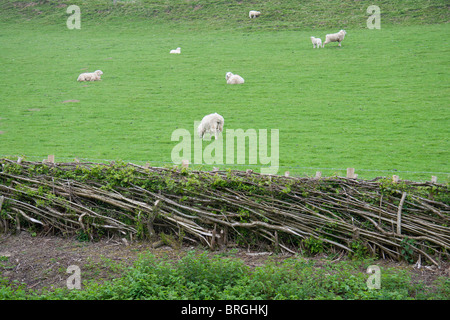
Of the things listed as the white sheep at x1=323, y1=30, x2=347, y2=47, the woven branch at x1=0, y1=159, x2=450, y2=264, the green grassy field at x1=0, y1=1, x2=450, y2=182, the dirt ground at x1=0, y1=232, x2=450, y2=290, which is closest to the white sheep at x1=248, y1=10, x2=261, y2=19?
the green grassy field at x1=0, y1=1, x2=450, y2=182

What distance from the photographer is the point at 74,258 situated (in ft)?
24.0

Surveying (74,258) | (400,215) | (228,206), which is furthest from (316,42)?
(74,258)

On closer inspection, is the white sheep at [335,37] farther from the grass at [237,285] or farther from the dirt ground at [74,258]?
the grass at [237,285]

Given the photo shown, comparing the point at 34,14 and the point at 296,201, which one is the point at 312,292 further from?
the point at 34,14

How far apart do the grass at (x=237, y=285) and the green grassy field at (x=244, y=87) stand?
15.3 ft

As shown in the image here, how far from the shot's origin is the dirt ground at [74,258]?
21.7 ft

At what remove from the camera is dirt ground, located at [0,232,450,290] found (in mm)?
6621

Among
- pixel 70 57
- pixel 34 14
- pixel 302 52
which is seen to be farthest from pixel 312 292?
pixel 34 14

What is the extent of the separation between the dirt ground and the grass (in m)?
0.32

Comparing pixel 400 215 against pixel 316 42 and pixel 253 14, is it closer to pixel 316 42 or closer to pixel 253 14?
pixel 316 42

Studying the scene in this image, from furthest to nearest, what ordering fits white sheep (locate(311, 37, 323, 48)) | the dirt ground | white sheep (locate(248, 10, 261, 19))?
white sheep (locate(248, 10, 261, 19)) → white sheep (locate(311, 37, 323, 48)) → the dirt ground

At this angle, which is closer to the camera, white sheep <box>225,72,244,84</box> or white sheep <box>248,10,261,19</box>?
white sheep <box>225,72,244,84</box>

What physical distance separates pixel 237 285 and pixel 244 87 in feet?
62.3

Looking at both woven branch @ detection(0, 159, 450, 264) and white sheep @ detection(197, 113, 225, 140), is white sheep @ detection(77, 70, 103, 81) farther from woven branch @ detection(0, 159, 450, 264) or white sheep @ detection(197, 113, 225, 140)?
woven branch @ detection(0, 159, 450, 264)
